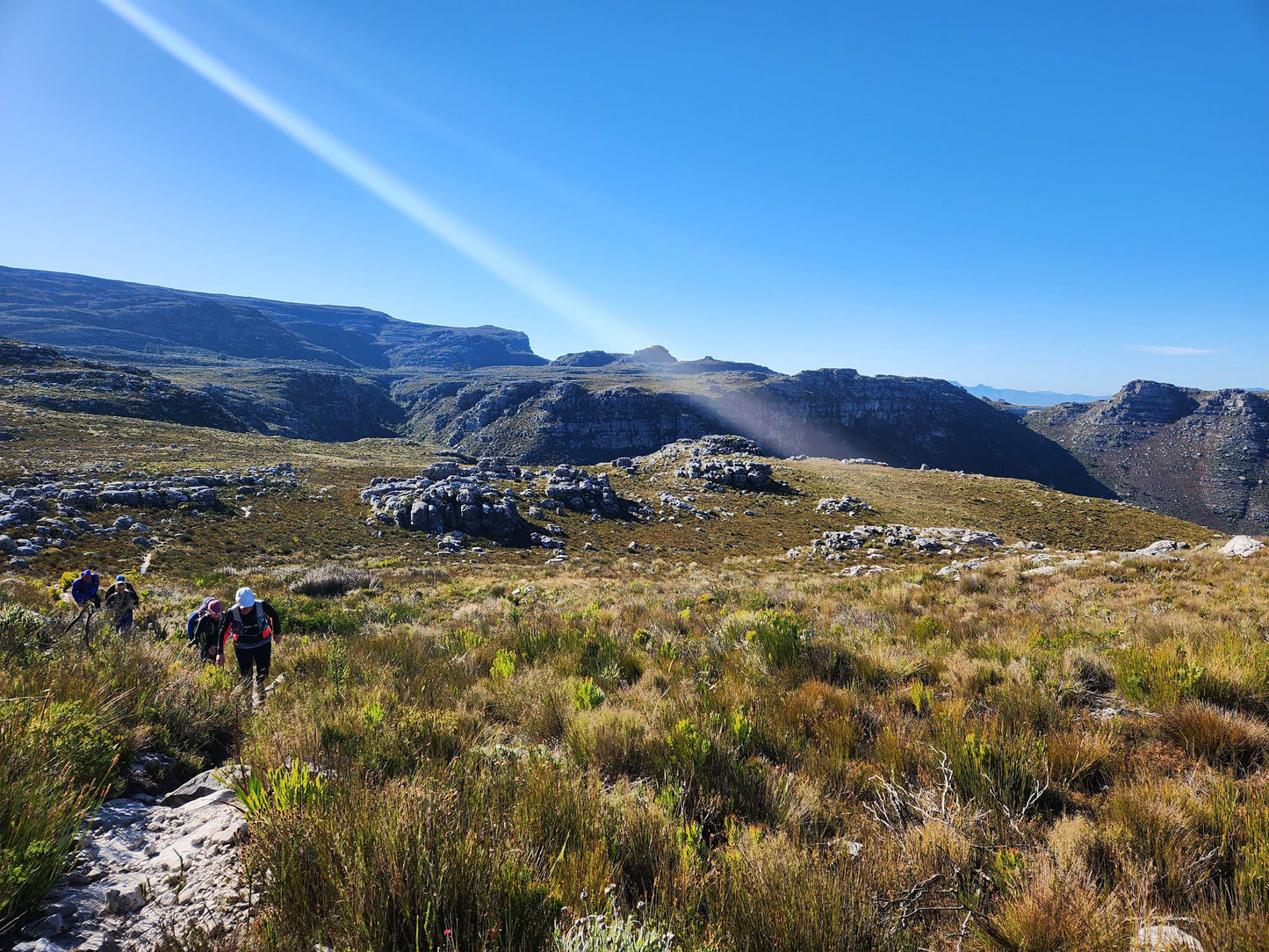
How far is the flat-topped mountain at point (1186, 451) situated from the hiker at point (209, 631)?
19846 centimetres

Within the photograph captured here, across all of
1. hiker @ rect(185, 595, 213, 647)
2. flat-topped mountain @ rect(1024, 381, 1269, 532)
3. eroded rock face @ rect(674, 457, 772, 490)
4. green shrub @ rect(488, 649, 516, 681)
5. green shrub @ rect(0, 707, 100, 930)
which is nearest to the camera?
green shrub @ rect(0, 707, 100, 930)

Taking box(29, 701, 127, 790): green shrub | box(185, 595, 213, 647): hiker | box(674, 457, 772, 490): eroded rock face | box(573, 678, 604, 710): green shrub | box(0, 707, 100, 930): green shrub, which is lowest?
box(674, 457, 772, 490): eroded rock face

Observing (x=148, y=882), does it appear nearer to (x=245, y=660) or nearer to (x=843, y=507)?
(x=245, y=660)

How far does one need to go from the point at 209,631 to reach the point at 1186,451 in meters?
249

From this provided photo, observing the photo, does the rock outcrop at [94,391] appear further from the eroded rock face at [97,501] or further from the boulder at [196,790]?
the boulder at [196,790]

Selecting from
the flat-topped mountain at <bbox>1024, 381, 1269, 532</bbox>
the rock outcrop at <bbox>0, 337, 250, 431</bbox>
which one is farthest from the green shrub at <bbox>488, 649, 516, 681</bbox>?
the flat-topped mountain at <bbox>1024, 381, 1269, 532</bbox>

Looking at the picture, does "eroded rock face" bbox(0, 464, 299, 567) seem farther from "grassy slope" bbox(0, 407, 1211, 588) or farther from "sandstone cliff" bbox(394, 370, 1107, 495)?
"sandstone cliff" bbox(394, 370, 1107, 495)

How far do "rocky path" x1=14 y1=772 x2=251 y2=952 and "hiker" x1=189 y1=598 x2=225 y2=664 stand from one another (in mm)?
5374

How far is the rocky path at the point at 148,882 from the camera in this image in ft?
6.44

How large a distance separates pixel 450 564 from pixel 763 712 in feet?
91.5

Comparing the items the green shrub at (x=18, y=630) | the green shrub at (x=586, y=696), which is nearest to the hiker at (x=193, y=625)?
the green shrub at (x=18, y=630)

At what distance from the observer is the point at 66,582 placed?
14086mm

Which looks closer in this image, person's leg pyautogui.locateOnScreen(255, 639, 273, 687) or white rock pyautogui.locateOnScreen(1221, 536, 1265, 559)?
person's leg pyautogui.locateOnScreen(255, 639, 273, 687)

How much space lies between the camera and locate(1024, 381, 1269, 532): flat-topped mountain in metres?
140
